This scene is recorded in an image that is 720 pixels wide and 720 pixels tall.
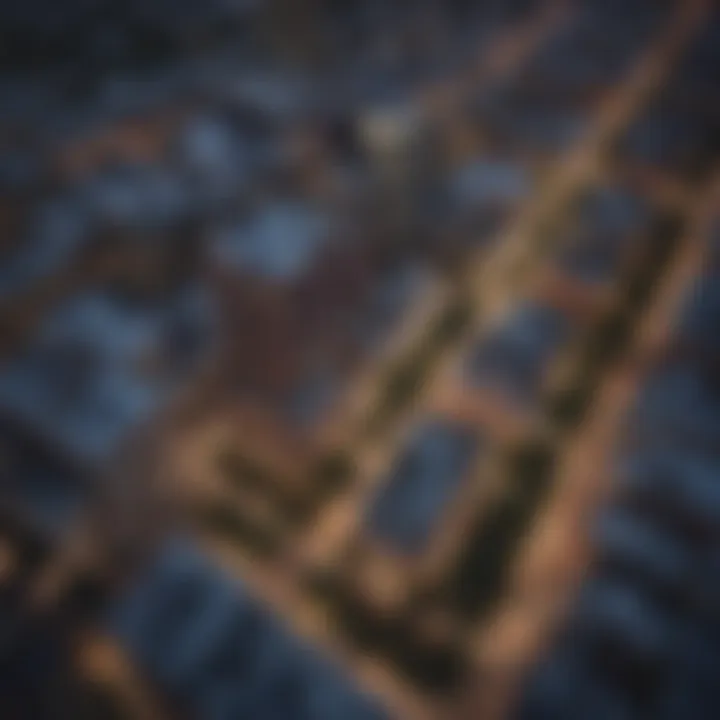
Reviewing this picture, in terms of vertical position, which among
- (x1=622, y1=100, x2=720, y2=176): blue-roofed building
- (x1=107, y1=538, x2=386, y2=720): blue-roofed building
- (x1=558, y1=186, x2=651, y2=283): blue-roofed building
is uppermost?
(x1=622, y1=100, x2=720, y2=176): blue-roofed building

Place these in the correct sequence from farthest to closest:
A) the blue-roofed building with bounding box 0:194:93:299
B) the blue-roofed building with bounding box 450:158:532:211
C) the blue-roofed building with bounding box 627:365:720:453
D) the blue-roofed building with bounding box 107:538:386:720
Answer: the blue-roofed building with bounding box 450:158:532:211 → the blue-roofed building with bounding box 0:194:93:299 → the blue-roofed building with bounding box 627:365:720:453 → the blue-roofed building with bounding box 107:538:386:720

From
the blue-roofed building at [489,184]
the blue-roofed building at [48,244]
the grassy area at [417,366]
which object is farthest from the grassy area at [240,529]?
the blue-roofed building at [489,184]

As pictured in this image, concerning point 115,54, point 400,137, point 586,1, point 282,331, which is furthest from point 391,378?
point 586,1

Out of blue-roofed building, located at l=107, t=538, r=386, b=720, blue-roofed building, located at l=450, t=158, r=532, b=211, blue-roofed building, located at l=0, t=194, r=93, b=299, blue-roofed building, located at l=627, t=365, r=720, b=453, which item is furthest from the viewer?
blue-roofed building, located at l=450, t=158, r=532, b=211

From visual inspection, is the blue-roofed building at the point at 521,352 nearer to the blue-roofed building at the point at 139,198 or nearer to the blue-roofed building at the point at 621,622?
the blue-roofed building at the point at 621,622

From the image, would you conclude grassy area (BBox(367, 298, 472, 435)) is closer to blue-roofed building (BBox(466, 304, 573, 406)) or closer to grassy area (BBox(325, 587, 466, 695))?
blue-roofed building (BBox(466, 304, 573, 406))

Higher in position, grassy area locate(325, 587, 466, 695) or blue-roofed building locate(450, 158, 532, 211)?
blue-roofed building locate(450, 158, 532, 211)

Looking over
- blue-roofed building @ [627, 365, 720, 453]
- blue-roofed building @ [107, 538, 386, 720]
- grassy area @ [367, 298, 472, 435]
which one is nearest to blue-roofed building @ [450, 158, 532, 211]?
grassy area @ [367, 298, 472, 435]

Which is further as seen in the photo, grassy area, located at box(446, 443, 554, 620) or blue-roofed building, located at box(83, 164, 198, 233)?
blue-roofed building, located at box(83, 164, 198, 233)
